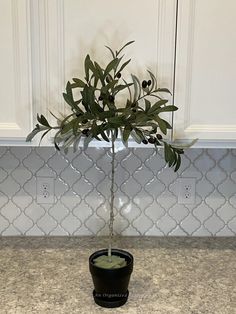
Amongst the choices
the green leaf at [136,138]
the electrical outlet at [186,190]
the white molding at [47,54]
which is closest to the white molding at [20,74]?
the white molding at [47,54]

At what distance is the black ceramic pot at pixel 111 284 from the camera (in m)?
1.37

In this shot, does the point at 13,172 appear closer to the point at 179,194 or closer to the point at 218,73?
the point at 179,194

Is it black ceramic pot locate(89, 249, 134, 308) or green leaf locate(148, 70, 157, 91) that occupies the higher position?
green leaf locate(148, 70, 157, 91)

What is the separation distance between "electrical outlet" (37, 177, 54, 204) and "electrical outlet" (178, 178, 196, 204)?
499 mm

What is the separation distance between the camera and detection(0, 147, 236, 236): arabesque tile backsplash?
1841mm

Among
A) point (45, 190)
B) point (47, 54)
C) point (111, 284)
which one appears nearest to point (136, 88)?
point (47, 54)

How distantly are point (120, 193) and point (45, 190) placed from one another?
292mm

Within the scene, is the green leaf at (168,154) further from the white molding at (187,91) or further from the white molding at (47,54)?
the white molding at (47,54)

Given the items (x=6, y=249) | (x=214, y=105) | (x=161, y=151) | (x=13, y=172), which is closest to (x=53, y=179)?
(x=13, y=172)

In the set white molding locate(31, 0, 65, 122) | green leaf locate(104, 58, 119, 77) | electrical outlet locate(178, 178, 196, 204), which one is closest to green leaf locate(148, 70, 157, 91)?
green leaf locate(104, 58, 119, 77)

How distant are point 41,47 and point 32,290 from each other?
748mm

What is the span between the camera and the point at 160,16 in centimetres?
141

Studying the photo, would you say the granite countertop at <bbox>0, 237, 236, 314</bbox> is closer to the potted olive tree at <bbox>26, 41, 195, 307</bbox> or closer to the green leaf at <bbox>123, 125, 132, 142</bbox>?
the potted olive tree at <bbox>26, 41, 195, 307</bbox>

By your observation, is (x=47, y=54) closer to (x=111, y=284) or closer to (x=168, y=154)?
(x=168, y=154)
